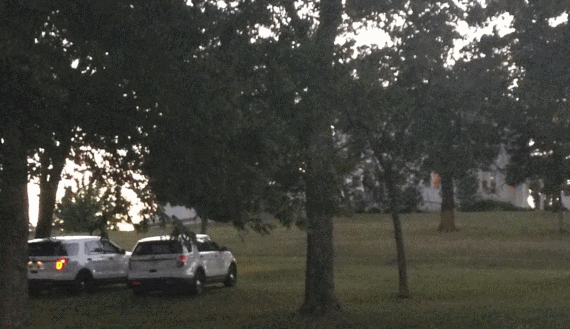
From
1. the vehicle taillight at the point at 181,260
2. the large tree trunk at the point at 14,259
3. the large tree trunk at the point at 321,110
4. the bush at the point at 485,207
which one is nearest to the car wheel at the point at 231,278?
the vehicle taillight at the point at 181,260

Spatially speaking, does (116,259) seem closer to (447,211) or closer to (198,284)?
(198,284)

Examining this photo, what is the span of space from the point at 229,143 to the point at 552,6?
18.6ft

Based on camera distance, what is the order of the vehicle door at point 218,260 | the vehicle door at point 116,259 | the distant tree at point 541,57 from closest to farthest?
the distant tree at point 541,57 → the vehicle door at point 218,260 → the vehicle door at point 116,259

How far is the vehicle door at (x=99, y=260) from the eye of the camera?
91.6 ft

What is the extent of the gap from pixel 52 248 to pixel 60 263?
62cm

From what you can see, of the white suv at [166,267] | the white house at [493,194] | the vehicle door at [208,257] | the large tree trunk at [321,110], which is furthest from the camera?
the white house at [493,194]

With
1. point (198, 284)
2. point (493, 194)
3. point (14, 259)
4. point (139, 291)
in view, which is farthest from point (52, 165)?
point (493, 194)

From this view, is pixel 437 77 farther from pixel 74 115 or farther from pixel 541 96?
pixel 74 115

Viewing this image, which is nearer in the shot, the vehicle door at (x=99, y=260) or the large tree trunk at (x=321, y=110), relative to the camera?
the large tree trunk at (x=321, y=110)

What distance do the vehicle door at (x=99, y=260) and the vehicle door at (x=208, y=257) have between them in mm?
2724

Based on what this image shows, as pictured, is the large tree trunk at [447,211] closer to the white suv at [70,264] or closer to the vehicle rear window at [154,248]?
the white suv at [70,264]

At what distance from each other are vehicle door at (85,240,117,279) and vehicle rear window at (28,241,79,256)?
19.2 inches

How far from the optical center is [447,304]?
23828 mm

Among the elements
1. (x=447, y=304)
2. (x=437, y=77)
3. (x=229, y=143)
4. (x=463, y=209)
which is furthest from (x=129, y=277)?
(x=463, y=209)
